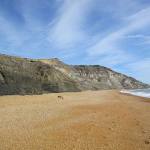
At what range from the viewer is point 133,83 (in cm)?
14125

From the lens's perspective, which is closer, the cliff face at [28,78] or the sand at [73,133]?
the sand at [73,133]

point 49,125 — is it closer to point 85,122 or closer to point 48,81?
point 85,122

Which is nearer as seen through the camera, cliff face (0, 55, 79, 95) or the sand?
the sand

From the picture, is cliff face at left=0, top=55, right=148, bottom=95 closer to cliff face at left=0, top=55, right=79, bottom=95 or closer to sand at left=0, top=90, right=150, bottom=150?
cliff face at left=0, top=55, right=79, bottom=95

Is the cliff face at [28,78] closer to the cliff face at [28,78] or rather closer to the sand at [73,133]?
the cliff face at [28,78]

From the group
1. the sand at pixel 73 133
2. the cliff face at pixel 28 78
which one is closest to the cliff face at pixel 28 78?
the cliff face at pixel 28 78

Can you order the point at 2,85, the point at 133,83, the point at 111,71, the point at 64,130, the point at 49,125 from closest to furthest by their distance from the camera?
1. the point at 64,130
2. the point at 49,125
3. the point at 2,85
4. the point at 111,71
5. the point at 133,83

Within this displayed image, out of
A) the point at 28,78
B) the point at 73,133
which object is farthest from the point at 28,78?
the point at 73,133

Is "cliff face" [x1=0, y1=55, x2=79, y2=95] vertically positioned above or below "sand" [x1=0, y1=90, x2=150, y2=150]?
above

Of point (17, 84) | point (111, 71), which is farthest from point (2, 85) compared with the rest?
point (111, 71)

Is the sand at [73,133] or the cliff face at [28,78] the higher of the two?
the cliff face at [28,78]

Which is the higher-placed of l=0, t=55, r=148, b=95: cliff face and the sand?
l=0, t=55, r=148, b=95: cliff face

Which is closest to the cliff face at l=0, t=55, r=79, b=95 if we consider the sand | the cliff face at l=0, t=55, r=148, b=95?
the cliff face at l=0, t=55, r=148, b=95

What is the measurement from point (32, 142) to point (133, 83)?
134 metres
